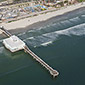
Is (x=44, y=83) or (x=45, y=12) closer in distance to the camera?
(x=44, y=83)

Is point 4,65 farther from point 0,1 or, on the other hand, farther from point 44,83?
point 0,1

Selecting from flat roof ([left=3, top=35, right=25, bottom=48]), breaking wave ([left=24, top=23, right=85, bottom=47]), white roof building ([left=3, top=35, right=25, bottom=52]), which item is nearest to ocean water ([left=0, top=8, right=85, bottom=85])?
breaking wave ([left=24, top=23, right=85, bottom=47])

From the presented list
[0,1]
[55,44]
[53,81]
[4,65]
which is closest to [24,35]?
[55,44]

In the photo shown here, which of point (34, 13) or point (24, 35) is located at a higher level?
point (34, 13)

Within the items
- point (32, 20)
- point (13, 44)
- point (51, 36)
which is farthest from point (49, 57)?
point (32, 20)

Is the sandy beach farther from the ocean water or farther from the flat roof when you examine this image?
the flat roof

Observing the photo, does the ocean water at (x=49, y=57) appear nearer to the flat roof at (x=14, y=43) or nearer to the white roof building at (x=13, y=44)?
the white roof building at (x=13, y=44)

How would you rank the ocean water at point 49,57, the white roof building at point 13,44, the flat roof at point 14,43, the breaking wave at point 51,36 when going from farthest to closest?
the breaking wave at point 51,36 → the flat roof at point 14,43 → the white roof building at point 13,44 → the ocean water at point 49,57

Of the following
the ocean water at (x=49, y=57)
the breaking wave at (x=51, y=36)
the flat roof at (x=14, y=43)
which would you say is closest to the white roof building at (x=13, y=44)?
the flat roof at (x=14, y=43)

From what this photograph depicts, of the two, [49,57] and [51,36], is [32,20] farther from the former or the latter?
[49,57]
